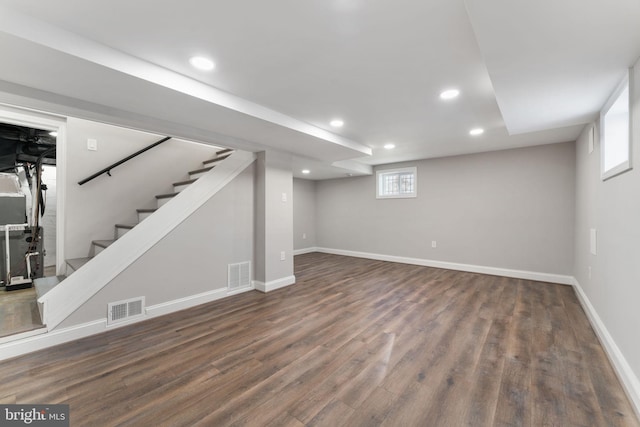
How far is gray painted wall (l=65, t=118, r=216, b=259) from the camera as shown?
10.6ft

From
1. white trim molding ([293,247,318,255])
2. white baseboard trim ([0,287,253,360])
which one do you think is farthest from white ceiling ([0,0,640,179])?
white trim molding ([293,247,318,255])

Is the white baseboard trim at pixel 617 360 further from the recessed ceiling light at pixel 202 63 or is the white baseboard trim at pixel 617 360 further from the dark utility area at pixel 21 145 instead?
the dark utility area at pixel 21 145

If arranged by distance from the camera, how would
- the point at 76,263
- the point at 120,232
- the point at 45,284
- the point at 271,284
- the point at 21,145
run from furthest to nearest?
the point at 271,284, the point at 21,145, the point at 120,232, the point at 76,263, the point at 45,284

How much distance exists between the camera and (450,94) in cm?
248

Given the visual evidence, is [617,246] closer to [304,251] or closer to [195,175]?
[195,175]

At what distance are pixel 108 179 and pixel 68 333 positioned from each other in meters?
2.03

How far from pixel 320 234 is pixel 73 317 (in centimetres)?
574

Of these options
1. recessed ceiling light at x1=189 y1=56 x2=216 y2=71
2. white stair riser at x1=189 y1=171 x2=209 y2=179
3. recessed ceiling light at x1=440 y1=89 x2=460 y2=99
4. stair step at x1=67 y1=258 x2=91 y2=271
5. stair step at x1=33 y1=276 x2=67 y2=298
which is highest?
recessed ceiling light at x1=440 y1=89 x2=460 y2=99

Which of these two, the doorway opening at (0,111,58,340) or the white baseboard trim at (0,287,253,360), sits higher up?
the doorway opening at (0,111,58,340)

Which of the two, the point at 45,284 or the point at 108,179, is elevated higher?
the point at 108,179

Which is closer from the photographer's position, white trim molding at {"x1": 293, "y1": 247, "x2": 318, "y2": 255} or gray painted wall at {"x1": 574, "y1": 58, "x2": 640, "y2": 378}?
gray painted wall at {"x1": 574, "y1": 58, "x2": 640, "y2": 378}

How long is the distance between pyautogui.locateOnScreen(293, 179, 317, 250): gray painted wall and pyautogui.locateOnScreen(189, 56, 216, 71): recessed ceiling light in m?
5.15

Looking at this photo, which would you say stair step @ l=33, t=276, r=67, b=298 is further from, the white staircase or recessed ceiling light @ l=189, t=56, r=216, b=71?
recessed ceiling light @ l=189, t=56, r=216, b=71

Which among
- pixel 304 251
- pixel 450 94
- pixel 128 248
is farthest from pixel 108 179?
pixel 304 251
